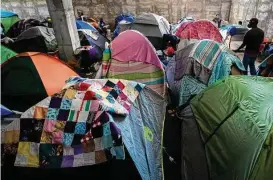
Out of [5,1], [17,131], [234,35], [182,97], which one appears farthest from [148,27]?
[5,1]

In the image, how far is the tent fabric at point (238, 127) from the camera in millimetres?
2281

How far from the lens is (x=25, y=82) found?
3865 millimetres

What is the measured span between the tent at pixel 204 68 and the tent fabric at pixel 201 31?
2882 mm

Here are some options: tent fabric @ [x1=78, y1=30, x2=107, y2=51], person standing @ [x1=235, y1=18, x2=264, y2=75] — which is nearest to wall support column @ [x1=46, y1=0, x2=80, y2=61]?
tent fabric @ [x1=78, y1=30, x2=107, y2=51]

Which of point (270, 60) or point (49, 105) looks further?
point (270, 60)

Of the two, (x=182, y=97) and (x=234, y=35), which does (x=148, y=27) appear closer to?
(x=234, y=35)

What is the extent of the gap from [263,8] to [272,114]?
7.63 metres

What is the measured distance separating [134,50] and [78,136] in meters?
2.70

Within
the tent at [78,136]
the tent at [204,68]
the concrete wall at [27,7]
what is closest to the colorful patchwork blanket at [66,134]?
the tent at [78,136]

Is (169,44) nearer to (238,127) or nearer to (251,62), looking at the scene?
(251,62)

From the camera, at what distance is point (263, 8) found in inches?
331

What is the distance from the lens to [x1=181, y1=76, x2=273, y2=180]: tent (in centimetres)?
231

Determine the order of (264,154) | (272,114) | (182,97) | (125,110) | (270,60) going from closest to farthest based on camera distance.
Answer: (264,154), (272,114), (125,110), (182,97), (270,60)

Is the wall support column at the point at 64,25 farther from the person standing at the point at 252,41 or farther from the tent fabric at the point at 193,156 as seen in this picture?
the person standing at the point at 252,41
